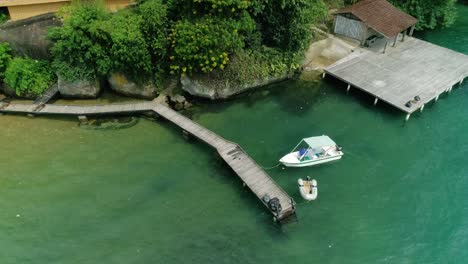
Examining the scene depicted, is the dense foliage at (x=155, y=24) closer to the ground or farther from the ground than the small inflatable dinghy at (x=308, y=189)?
farther from the ground

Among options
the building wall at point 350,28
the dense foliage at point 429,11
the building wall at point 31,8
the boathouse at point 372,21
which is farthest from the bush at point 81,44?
the dense foliage at point 429,11

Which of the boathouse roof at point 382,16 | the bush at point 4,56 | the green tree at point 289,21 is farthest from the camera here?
the boathouse roof at point 382,16

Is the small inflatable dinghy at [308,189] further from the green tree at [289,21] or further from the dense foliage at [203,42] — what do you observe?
the green tree at [289,21]

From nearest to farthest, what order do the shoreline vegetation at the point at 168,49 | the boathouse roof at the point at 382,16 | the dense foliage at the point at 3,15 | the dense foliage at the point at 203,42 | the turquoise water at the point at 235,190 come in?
1. the turquoise water at the point at 235,190
2. the dense foliage at the point at 203,42
3. the shoreline vegetation at the point at 168,49
4. the dense foliage at the point at 3,15
5. the boathouse roof at the point at 382,16

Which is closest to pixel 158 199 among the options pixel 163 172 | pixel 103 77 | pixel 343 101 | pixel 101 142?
pixel 163 172

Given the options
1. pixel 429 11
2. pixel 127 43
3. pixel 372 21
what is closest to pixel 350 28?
pixel 372 21

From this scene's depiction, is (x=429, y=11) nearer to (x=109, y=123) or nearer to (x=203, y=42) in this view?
(x=203, y=42)

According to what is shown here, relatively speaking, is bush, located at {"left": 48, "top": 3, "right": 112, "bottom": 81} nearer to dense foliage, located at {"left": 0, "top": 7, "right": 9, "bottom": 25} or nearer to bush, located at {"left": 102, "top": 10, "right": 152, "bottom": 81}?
bush, located at {"left": 102, "top": 10, "right": 152, "bottom": 81}
